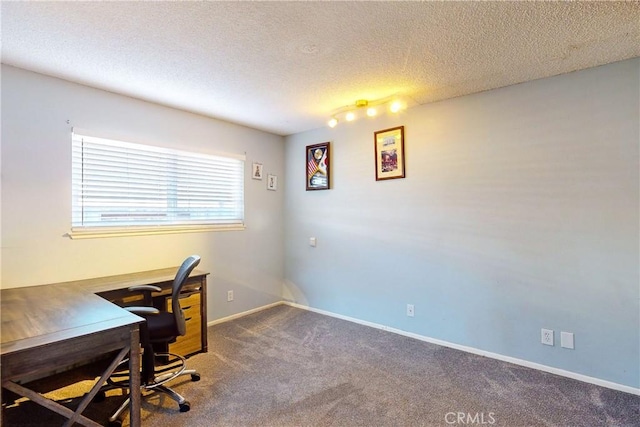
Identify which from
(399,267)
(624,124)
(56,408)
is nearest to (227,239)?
(399,267)

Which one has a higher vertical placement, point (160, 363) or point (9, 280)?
point (9, 280)

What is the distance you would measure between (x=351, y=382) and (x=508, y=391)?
111cm

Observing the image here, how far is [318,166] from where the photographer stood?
406cm

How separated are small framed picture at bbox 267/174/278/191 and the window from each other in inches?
16.5

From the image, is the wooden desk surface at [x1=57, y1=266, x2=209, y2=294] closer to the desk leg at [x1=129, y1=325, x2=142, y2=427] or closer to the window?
the window

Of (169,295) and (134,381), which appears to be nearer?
(134,381)

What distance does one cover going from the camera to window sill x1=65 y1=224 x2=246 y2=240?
105 inches

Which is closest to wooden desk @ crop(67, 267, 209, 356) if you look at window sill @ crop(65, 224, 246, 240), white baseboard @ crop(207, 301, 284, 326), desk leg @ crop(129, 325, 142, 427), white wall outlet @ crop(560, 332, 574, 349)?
window sill @ crop(65, 224, 246, 240)

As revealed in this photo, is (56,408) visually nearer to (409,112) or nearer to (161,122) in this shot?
(161,122)

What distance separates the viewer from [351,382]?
93.7 inches

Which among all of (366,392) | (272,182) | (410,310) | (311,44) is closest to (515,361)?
(410,310)

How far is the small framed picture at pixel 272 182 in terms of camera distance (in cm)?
429

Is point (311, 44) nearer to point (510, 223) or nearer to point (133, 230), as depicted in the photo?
point (510, 223)

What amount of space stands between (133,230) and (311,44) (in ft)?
7.59
